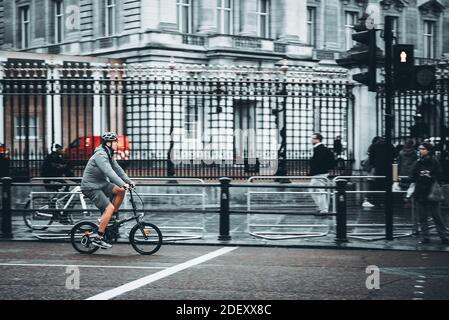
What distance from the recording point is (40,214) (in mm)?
15664

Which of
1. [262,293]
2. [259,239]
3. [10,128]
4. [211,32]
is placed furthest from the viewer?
[211,32]

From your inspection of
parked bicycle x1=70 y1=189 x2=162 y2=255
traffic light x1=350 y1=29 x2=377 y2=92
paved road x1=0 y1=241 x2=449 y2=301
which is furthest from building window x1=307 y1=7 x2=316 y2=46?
parked bicycle x1=70 y1=189 x2=162 y2=255

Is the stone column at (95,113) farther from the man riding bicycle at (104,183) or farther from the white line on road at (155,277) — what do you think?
the white line on road at (155,277)

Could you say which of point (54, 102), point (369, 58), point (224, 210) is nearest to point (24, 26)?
point (54, 102)

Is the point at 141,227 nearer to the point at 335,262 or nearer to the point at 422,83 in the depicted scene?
the point at 335,262

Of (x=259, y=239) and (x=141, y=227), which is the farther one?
(x=259, y=239)

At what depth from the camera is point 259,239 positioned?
15.5 metres

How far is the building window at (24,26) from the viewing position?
50.5 metres

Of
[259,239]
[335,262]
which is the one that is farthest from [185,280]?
[259,239]

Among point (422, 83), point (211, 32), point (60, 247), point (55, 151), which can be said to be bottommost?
point (60, 247)

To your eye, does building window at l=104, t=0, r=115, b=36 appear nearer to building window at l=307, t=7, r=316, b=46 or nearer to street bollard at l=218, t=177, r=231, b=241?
building window at l=307, t=7, r=316, b=46

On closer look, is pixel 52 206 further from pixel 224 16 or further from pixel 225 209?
pixel 224 16

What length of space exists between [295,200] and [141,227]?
3187 mm

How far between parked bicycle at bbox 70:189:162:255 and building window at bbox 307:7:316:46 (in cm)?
3974
